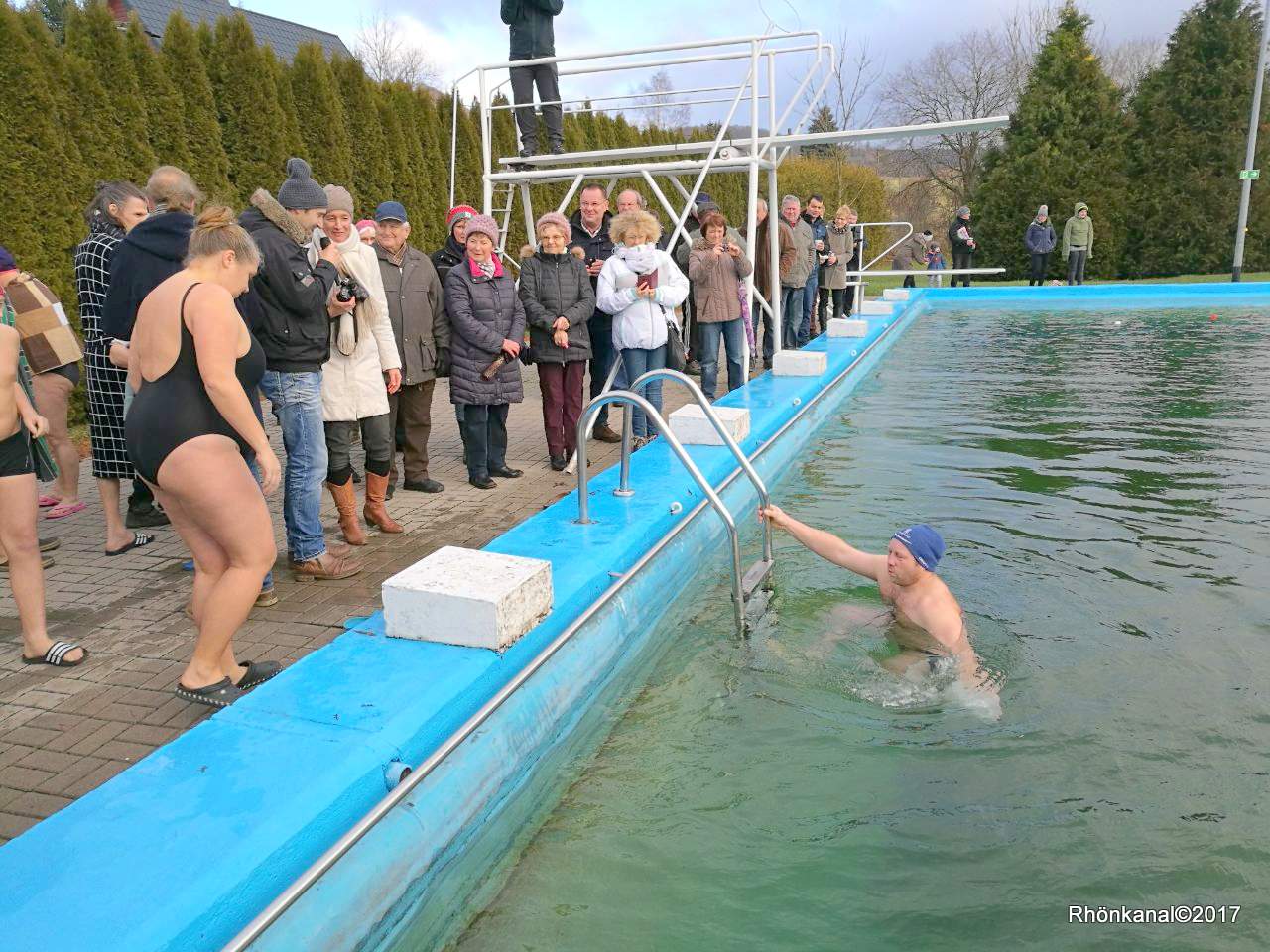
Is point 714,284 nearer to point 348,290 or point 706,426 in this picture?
point 706,426

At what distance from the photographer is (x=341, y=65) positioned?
1206cm

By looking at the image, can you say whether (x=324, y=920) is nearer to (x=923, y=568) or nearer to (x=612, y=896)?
(x=612, y=896)

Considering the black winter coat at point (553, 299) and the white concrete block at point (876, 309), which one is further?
the white concrete block at point (876, 309)

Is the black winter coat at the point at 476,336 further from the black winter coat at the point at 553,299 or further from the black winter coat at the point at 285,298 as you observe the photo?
the black winter coat at the point at 285,298

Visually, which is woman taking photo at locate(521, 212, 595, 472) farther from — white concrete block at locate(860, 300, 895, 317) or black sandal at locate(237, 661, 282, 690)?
white concrete block at locate(860, 300, 895, 317)

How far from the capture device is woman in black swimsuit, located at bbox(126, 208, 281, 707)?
3121 mm

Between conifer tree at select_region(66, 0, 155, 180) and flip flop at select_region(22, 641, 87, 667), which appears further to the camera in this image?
conifer tree at select_region(66, 0, 155, 180)

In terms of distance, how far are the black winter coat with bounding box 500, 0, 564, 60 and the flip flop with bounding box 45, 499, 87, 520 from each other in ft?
20.5

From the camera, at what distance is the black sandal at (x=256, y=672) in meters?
3.51

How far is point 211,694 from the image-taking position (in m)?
3.34

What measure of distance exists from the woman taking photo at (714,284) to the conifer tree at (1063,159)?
20.8 metres

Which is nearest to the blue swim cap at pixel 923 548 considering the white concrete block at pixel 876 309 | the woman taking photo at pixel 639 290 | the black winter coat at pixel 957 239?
the woman taking photo at pixel 639 290

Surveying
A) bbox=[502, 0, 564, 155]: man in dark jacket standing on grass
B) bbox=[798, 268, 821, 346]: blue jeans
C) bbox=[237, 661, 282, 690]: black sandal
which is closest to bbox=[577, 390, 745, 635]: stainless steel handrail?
bbox=[237, 661, 282, 690]: black sandal

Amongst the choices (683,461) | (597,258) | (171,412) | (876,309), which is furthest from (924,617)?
(876,309)
